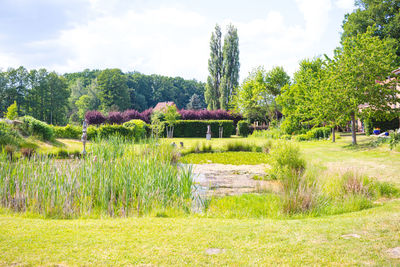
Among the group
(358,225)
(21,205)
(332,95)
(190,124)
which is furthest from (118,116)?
(358,225)

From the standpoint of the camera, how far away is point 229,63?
3838 cm

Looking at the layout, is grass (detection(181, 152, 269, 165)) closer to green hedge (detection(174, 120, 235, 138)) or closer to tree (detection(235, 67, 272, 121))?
green hedge (detection(174, 120, 235, 138))

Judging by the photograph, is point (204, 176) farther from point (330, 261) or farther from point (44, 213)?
point (330, 261)

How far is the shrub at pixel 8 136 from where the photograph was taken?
512 inches

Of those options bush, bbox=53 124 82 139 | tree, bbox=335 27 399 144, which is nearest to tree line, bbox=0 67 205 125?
bush, bbox=53 124 82 139

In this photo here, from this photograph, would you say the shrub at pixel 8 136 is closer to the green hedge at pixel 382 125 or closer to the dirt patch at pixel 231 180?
the dirt patch at pixel 231 180

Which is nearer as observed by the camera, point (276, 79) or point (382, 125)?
point (382, 125)

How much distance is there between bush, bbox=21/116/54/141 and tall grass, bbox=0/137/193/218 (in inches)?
438

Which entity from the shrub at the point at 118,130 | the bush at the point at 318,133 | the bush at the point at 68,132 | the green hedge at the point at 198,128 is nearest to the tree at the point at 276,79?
the green hedge at the point at 198,128

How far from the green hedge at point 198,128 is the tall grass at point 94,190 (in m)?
22.1

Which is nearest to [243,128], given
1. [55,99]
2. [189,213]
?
[189,213]

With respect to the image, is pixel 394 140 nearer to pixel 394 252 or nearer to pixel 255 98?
pixel 394 252

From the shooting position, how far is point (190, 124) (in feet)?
93.8

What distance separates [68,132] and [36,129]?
10.4 ft
